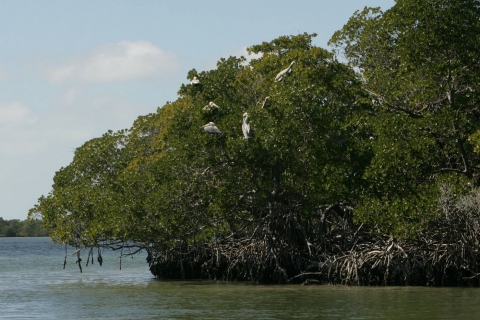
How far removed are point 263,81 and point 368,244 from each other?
465 centimetres

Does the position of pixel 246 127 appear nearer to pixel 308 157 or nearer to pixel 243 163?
pixel 243 163

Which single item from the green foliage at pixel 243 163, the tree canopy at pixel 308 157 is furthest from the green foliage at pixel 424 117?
the green foliage at pixel 243 163

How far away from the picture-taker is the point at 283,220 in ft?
62.8

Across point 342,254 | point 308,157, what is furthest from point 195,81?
point 342,254

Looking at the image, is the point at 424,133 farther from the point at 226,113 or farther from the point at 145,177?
the point at 145,177

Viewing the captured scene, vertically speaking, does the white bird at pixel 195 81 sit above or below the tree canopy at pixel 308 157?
above

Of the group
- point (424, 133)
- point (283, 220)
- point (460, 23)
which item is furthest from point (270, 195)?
point (460, 23)

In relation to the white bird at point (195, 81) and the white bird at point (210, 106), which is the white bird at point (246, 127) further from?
the white bird at point (195, 81)

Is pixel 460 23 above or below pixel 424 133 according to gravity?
above

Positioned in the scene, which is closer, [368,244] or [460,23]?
[460,23]

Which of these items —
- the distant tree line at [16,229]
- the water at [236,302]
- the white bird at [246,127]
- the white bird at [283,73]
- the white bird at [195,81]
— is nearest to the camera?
the water at [236,302]

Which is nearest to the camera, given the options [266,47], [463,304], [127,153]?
[463,304]

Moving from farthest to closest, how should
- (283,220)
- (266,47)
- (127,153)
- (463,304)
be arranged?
(127,153)
(266,47)
(283,220)
(463,304)

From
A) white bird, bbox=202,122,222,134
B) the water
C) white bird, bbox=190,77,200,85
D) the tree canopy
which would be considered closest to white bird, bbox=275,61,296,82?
the tree canopy
